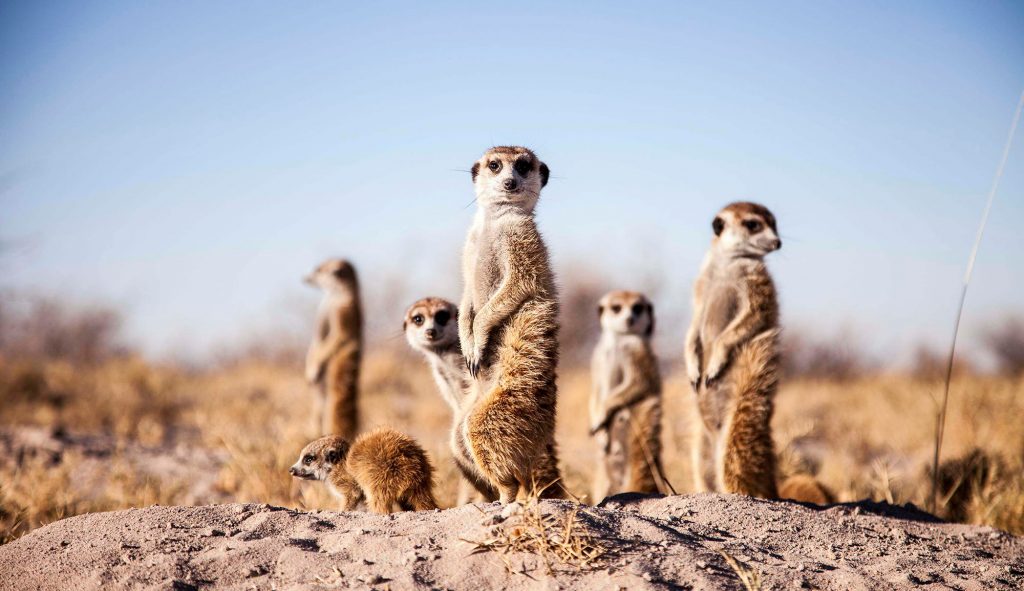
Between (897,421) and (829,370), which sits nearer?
(897,421)

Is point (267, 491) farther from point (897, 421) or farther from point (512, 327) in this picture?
point (897, 421)

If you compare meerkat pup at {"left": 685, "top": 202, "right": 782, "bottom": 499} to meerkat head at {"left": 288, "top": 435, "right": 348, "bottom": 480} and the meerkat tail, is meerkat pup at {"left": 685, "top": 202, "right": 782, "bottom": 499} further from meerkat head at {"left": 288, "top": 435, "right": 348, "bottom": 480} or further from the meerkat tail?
meerkat head at {"left": 288, "top": 435, "right": 348, "bottom": 480}

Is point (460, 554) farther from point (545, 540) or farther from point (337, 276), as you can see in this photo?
point (337, 276)

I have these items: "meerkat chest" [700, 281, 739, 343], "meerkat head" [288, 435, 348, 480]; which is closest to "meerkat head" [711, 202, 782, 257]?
"meerkat chest" [700, 281, 739, 343]

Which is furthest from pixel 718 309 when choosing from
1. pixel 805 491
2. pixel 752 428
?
pixel 805 491

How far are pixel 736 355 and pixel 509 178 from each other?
6.35ft

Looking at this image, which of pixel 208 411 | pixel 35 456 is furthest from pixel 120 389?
pixel 35 456

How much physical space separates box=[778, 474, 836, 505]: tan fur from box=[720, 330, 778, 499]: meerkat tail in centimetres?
31

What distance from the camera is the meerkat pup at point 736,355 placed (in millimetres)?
4719

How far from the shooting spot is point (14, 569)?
2889 mm

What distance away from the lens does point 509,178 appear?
154 inches

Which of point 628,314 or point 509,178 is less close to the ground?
point 509,178

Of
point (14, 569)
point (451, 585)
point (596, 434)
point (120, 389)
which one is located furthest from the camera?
point (120, 389)

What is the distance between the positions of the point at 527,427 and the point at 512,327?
1.52ft
